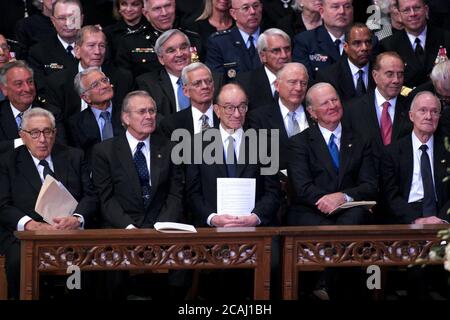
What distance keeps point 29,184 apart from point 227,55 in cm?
232

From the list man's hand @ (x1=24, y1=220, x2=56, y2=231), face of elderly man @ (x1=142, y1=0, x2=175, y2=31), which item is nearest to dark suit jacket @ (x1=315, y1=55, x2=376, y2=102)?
face of elderly man @ (x1=142, y1=0, x2=175, y2=31)

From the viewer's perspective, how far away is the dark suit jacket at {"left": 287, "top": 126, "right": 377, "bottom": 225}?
964 cm

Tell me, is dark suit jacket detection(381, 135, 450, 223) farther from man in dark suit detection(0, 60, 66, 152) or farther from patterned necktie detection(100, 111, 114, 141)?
man in dark suit detection(0, 60, 66, 152)

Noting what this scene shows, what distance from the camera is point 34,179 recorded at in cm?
943

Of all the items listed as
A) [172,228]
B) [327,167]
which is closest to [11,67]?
[172,228]

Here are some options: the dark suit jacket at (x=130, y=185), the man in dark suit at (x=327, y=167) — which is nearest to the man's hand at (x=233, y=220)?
the dark suit jacket at (x=130, y=185)

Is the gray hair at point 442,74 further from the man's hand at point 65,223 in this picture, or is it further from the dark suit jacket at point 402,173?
the man's hand at point 65,223

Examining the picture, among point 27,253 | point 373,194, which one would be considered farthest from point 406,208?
point 27,253

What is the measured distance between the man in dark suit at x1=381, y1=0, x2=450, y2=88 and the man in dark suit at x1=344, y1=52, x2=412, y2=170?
542 mm

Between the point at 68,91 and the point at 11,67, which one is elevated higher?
the point at 11,67

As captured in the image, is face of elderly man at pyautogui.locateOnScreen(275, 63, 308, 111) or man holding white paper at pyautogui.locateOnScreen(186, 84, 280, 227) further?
face of elderly man at pyautogui.locateOnScreen(275, 63, 308, 111)

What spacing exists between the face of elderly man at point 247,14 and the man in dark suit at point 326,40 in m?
0.37

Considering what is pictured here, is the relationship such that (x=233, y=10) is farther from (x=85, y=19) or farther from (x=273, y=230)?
(x=273, y=230)

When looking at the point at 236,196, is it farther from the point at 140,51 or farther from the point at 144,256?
the point at 140,51
